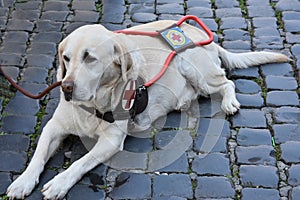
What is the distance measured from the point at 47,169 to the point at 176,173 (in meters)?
1.00

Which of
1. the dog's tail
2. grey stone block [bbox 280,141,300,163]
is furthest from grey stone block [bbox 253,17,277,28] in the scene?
grey stone block [bbox 280,141,300,163]

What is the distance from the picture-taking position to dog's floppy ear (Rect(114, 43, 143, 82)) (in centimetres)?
461

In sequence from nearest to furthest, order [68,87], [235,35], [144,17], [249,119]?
[68,87], [249,119], [235,35], [144,17]

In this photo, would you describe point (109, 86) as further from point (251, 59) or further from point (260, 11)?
point (260, 11)

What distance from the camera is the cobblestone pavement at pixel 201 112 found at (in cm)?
472

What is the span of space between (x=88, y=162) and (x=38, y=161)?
14.9 inches

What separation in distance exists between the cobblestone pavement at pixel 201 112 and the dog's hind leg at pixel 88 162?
0.07m

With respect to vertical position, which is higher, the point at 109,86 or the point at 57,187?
the point at 109,86

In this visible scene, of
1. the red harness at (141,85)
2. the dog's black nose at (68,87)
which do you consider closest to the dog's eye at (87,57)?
the dog's black nose at (68,87)

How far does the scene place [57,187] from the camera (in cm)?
456

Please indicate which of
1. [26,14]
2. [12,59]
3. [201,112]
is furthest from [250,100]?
[26,14]

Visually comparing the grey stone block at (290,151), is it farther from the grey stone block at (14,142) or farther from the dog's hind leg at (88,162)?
the grey stone block at (14,142)

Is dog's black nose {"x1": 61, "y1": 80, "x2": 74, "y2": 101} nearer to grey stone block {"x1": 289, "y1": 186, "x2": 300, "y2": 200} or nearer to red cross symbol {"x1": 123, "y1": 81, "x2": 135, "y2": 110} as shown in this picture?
red cross symbol {"x1": 123, "y1": 81, "x2": 135, "y2": 110}

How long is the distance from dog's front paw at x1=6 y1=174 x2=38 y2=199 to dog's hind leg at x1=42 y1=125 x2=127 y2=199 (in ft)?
0.39
